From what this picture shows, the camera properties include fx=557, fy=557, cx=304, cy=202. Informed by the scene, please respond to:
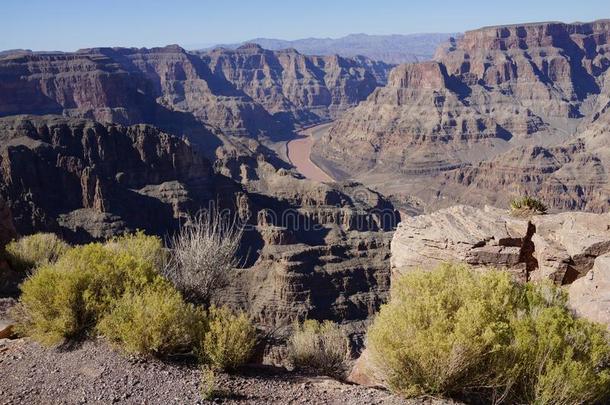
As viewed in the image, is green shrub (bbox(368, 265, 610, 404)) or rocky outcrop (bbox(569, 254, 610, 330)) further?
rocky outcrop (bbox(569, 254, 610, 330))

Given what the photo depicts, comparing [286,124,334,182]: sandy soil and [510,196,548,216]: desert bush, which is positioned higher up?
[510,196,548,216]: desert bush

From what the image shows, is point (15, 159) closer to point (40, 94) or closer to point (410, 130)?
point (40, 94)

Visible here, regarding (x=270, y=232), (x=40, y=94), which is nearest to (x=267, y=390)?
(x=270, y=232)

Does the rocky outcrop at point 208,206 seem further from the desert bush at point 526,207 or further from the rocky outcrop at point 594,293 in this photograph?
the rocky outcrop at point 594,293

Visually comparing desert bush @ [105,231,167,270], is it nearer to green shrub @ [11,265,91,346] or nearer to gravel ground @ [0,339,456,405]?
green shrub @ [11,265,91,346]

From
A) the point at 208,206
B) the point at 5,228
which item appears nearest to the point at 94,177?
the point at 208,206

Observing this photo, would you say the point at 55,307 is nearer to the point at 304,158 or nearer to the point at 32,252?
the point at 32,252

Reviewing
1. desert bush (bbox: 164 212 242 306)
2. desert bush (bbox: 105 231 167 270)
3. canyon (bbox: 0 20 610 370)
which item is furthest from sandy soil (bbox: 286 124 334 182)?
desert bush (bbox: 164 212 242 306)
